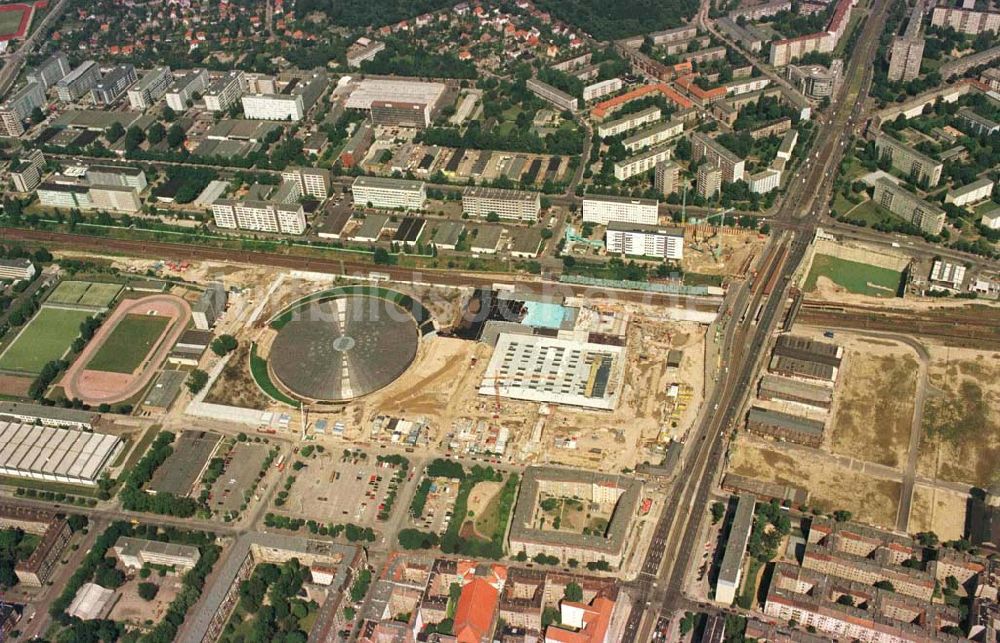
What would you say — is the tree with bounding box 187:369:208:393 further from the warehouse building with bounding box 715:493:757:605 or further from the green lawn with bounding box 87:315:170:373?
the warehouse building with bounding box 715:493:757:605

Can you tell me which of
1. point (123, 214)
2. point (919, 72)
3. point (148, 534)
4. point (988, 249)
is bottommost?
point (148, 534)

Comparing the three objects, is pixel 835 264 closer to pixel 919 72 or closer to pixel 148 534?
pixel 919 72

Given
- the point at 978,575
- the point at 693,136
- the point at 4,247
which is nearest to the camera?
the point at 978,575

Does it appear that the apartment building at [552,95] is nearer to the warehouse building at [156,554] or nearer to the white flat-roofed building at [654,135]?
the white flat-roofed building at [654,135]

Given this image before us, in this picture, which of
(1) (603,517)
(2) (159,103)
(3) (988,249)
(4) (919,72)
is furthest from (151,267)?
(4) (919,72)

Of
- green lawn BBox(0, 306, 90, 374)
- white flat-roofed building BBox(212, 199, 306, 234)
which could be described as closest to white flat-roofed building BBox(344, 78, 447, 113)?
white flat-roofed building BBox(212, 199, 306, 234)

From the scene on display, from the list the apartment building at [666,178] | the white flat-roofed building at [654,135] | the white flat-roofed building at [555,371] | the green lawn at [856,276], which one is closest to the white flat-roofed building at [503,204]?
the apartment building at [666,178]

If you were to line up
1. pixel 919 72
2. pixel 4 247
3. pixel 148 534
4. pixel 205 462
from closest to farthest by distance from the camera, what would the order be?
pixel 148 534 → pixel 205 462 → pixel 4 247 → pixel 919 72

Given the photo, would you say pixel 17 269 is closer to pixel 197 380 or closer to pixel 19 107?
pixel 197 380

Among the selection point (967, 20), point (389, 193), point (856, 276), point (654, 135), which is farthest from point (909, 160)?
point (389, 193)
